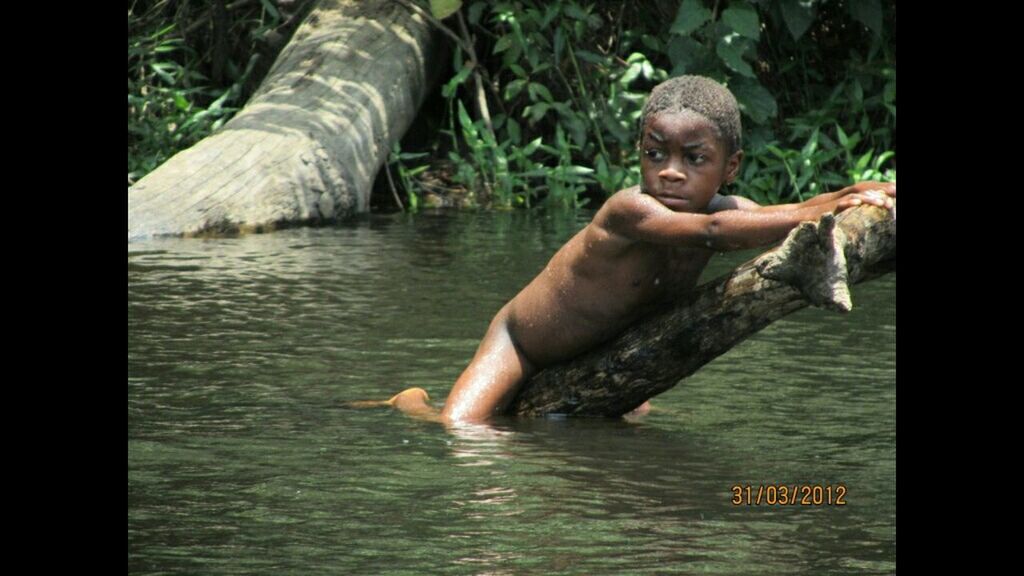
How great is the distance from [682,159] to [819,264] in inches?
32.7

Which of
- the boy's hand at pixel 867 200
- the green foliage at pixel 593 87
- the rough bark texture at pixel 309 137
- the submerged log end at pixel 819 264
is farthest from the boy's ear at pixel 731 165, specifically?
the green foliage at pixel 593 87

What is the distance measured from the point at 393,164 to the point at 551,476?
268 inches

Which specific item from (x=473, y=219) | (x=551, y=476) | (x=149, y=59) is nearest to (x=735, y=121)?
(x=551, y=476)

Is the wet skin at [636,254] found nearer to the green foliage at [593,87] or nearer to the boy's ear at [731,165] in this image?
the boy's ear at [731,165]

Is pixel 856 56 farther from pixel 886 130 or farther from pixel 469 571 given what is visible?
pixel 469 571

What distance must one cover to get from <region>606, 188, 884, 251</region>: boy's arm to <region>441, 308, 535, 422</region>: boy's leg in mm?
699

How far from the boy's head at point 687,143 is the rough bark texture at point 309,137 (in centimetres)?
469

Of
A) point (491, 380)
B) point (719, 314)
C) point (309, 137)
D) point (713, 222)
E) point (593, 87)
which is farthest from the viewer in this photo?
point (593, 87)

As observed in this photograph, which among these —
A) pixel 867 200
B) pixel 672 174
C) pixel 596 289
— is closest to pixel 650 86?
pixel 596 289

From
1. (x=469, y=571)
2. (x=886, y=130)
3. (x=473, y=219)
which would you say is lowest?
(x=469, y=571)

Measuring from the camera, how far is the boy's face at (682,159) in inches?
193

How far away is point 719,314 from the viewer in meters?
4.79

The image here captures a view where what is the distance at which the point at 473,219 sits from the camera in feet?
33.4

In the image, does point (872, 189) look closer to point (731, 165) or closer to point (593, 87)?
point (731, 165)
